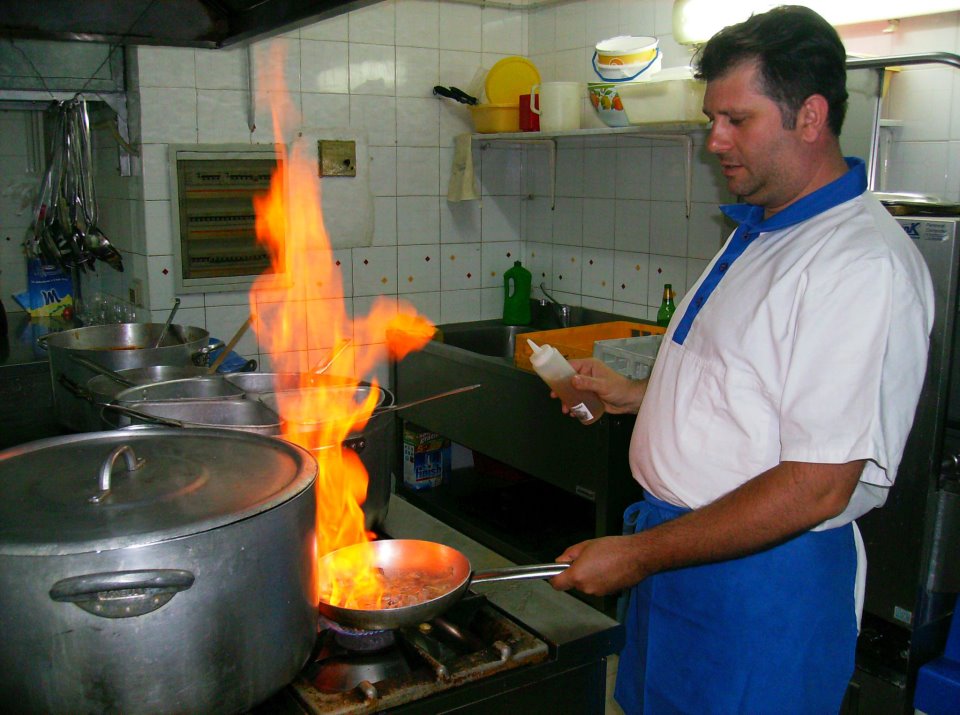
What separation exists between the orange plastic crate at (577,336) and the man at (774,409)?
1.39 meters

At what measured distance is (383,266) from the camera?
3.66 meters

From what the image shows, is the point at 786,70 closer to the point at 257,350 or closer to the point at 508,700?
the point at 508,700

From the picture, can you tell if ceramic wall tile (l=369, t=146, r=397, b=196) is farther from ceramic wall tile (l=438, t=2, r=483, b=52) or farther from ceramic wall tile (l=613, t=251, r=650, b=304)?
ceramic wall tile (l=613, t=251, r=650, b=304)

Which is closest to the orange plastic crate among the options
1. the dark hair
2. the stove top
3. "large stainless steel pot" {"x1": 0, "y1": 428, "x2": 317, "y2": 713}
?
the dark hair

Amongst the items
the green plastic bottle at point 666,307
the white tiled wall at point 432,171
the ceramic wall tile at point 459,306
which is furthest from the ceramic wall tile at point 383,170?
the green plastic bottle at point 666,307

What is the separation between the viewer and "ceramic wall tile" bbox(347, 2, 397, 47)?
342cm

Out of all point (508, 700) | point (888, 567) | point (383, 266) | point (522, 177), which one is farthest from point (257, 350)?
point (508, 700)

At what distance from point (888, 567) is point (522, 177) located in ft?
7.63

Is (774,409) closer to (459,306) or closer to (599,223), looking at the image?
(599,223)

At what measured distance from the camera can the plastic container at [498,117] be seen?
3488 millimetres

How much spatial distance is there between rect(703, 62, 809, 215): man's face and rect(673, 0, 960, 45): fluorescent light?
3.73 feet

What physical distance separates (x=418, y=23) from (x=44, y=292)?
1.80 m

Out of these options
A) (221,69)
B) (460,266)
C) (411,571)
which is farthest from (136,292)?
(411,571)

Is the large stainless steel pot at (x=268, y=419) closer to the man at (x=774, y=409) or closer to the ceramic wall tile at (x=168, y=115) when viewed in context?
the man at (x=774, y=409)
